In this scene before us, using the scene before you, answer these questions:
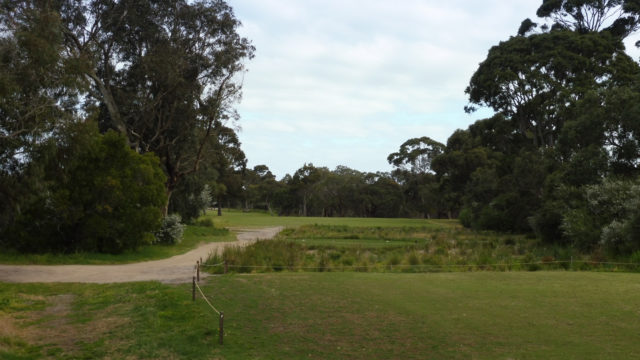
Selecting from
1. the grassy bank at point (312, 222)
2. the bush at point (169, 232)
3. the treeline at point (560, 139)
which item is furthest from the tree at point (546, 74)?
the bush at point (169, 232)

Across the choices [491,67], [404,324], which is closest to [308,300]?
[404,324]

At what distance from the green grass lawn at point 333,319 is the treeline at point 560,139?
9790mm

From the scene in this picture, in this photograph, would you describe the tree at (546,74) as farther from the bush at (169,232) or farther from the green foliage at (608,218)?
the bush at (169,232)

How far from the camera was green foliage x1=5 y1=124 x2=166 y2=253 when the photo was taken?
19.1 m

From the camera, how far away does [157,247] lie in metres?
24.5

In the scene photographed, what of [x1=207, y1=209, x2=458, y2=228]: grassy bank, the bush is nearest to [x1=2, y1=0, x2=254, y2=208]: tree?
the bush

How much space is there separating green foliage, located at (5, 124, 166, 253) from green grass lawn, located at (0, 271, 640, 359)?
6.86m

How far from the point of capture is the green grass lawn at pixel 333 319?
24.6 feet

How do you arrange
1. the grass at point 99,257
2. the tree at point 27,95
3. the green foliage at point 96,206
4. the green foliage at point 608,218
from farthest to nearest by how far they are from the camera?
1. the green foliage at point 96,206
2. the green foliage at point 608,218
3. the grass at point 99,257
4. the tree at point 27,95

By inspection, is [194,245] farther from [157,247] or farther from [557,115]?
[557,115]

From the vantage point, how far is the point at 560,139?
94.9 feet

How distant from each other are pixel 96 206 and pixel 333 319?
14.3 meters

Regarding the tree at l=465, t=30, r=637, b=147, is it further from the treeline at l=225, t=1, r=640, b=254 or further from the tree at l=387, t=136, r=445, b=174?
the tree at l=387, t=136, r=445, b=174

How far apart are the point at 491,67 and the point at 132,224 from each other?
29.4 metres
